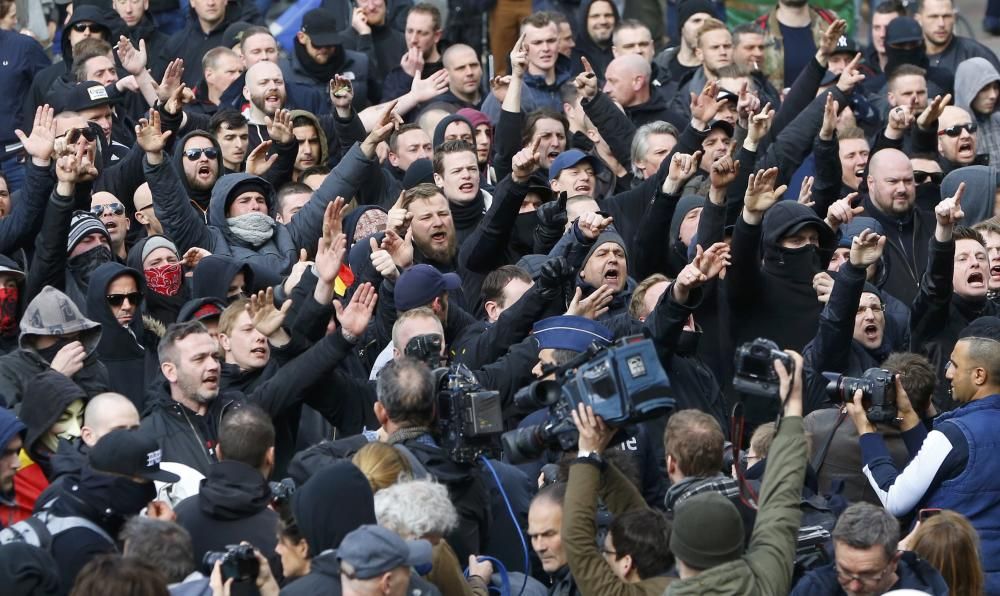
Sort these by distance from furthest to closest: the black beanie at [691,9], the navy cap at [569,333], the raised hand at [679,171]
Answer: the black beanie at [691,9] → the raised hand at [679,171] → the navy cap at [569,333]

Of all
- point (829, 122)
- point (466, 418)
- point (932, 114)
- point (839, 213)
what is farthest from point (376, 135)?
point (466, 418)

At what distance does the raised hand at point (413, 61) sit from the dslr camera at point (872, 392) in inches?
255

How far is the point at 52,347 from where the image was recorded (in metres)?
8.55

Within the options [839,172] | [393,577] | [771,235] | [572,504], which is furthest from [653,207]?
[393,577]

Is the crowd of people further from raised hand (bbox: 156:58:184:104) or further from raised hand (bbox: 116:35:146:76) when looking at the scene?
Result: raised hand (bbox: 156:58:184:104)

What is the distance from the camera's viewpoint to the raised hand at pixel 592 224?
9273mm

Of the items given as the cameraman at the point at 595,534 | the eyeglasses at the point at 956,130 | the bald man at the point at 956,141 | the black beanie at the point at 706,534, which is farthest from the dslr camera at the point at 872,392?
the eyeglasses at the point at 956,130

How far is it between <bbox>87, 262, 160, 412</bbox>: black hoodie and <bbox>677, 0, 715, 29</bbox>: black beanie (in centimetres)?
665

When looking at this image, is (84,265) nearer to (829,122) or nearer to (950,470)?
(829,122)

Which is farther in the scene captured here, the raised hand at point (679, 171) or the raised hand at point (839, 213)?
the raised hand at point (839, 213)

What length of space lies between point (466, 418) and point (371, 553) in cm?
122

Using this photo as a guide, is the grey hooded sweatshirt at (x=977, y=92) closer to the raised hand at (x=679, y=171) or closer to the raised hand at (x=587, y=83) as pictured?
the raised hand at (x=587, y=83)

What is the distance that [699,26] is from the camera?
13.7 m

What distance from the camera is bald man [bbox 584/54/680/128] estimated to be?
12.6 m
